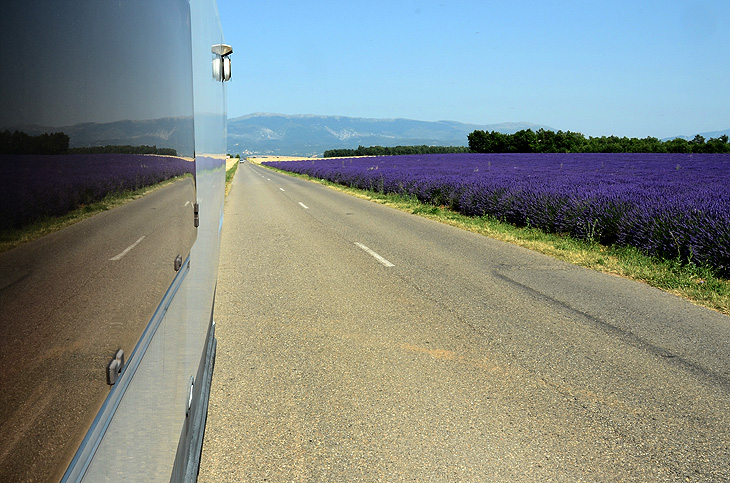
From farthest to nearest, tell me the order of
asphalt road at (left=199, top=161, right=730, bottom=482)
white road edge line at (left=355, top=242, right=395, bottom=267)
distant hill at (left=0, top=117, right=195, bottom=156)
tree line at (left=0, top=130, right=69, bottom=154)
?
white road edge line at (left=355, top=242, right=395, bottom=267) < asphalt road at (left=199, top=161, right=730, bottom=482) < distant hill at (left=0, top=117, right=195, bottom=156) < tree line at (left=0, top=130, right=69, bottom=154)

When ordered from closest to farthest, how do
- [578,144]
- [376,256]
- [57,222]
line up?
[57,222] < [376,256] < [578,144]

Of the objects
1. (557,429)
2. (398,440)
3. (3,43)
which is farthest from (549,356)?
(3,43)

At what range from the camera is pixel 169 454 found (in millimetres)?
1518

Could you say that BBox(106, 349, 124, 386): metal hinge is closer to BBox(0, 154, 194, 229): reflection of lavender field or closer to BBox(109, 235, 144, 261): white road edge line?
BBox(109, 235, 144, 261): white road edge line

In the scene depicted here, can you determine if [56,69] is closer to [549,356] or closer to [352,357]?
[352,357]

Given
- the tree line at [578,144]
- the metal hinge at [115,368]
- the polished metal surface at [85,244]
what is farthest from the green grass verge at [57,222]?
the tree line at [578,144]

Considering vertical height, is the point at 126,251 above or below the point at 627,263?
above

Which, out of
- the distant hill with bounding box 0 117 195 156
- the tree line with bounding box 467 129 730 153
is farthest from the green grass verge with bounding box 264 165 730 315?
the tree line with bounding box 467 129 730 153

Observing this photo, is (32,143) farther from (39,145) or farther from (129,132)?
(129,132)

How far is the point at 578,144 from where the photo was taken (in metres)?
72.7

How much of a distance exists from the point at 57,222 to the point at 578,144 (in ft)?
260

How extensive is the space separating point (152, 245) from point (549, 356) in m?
3.61

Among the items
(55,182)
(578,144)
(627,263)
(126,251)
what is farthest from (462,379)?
(578,144)

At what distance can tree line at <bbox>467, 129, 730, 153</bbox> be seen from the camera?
54.9m
